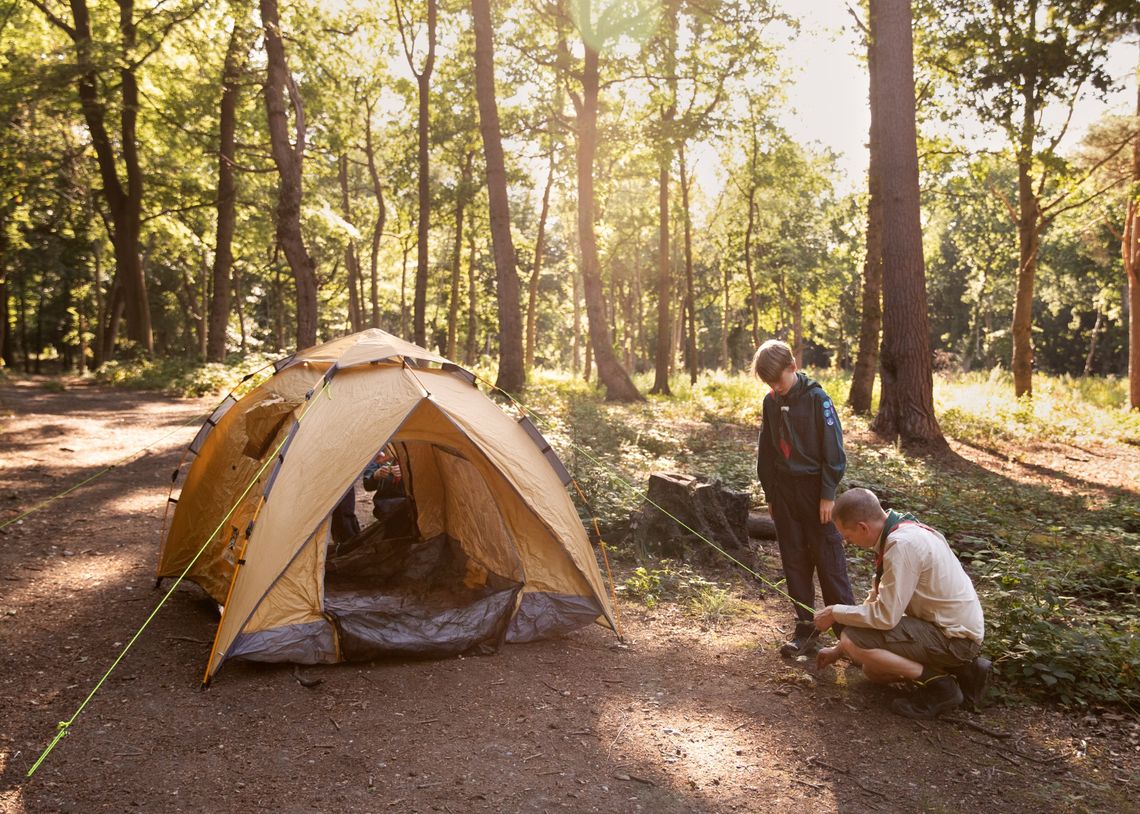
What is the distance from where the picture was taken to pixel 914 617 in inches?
171

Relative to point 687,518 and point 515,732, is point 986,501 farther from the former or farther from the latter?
point 515,732

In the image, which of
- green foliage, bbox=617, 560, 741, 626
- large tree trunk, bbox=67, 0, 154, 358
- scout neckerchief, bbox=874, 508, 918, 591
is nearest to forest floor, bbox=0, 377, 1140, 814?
green foliage, bbox=617, 560, 741, 626

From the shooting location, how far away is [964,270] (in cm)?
5219

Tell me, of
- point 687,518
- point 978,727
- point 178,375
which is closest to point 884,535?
point 978,727

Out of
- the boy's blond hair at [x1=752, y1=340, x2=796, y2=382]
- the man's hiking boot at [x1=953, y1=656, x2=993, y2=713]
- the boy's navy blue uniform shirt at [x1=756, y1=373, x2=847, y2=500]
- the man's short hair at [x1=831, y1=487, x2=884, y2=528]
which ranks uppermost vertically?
the boy's blond hair at [x1=752, y1=340, x2=796, y2=382]

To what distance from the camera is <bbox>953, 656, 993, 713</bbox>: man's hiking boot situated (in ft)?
14.4

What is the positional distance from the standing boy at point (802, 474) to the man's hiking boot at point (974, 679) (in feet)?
2.91

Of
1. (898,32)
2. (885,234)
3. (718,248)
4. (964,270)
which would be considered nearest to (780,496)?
(885,234)

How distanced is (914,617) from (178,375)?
1920 cm

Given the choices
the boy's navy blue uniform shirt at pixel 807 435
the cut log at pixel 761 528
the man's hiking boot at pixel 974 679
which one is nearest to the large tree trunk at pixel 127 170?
the cut log at pixel 761 528

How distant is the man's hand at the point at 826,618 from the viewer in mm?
4492

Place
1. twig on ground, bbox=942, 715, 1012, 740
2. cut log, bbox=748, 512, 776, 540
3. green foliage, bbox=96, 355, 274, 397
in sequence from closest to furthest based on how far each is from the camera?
twig on ground, bbox=942, 715, 1012, 740 < cut log, bbox=748, 512, 776, 540 < green foliage, bbox=96, 355, 274, 397

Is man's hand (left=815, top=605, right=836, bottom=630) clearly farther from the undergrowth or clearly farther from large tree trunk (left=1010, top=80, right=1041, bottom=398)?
large tree trunk (left=1010, top=80, right=1041, bottom=398)

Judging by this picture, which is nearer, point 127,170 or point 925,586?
point 925,586
